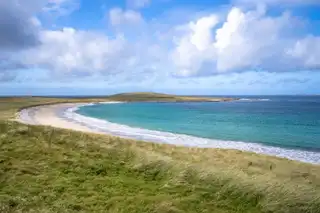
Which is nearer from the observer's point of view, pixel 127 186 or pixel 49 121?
pixel 127 186

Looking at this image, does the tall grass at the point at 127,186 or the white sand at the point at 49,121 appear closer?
the tall grass at the point at 127,186

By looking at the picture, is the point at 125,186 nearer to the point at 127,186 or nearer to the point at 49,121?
the point at 127,186

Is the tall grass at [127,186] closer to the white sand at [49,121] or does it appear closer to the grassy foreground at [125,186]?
the grassy foreground at [125,186]

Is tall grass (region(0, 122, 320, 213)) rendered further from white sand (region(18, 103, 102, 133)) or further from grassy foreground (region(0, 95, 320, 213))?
white sand (region(18, 103, 102, 133))

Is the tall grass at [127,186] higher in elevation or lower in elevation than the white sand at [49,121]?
higher

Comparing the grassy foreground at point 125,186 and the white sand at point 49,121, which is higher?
the grassy foreground at point 125,186

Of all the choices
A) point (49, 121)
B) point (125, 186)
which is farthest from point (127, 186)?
point (49, 121)

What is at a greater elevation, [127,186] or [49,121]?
[127,186]

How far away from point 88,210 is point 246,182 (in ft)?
16.5

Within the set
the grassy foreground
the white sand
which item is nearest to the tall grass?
the grassy foreground

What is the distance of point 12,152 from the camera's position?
1312 centimetres

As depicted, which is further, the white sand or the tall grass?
the white sand

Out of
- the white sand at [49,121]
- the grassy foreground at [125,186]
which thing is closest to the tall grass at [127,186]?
the grassy foreground at [125,186]

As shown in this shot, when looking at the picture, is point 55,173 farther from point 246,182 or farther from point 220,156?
point 220,156
